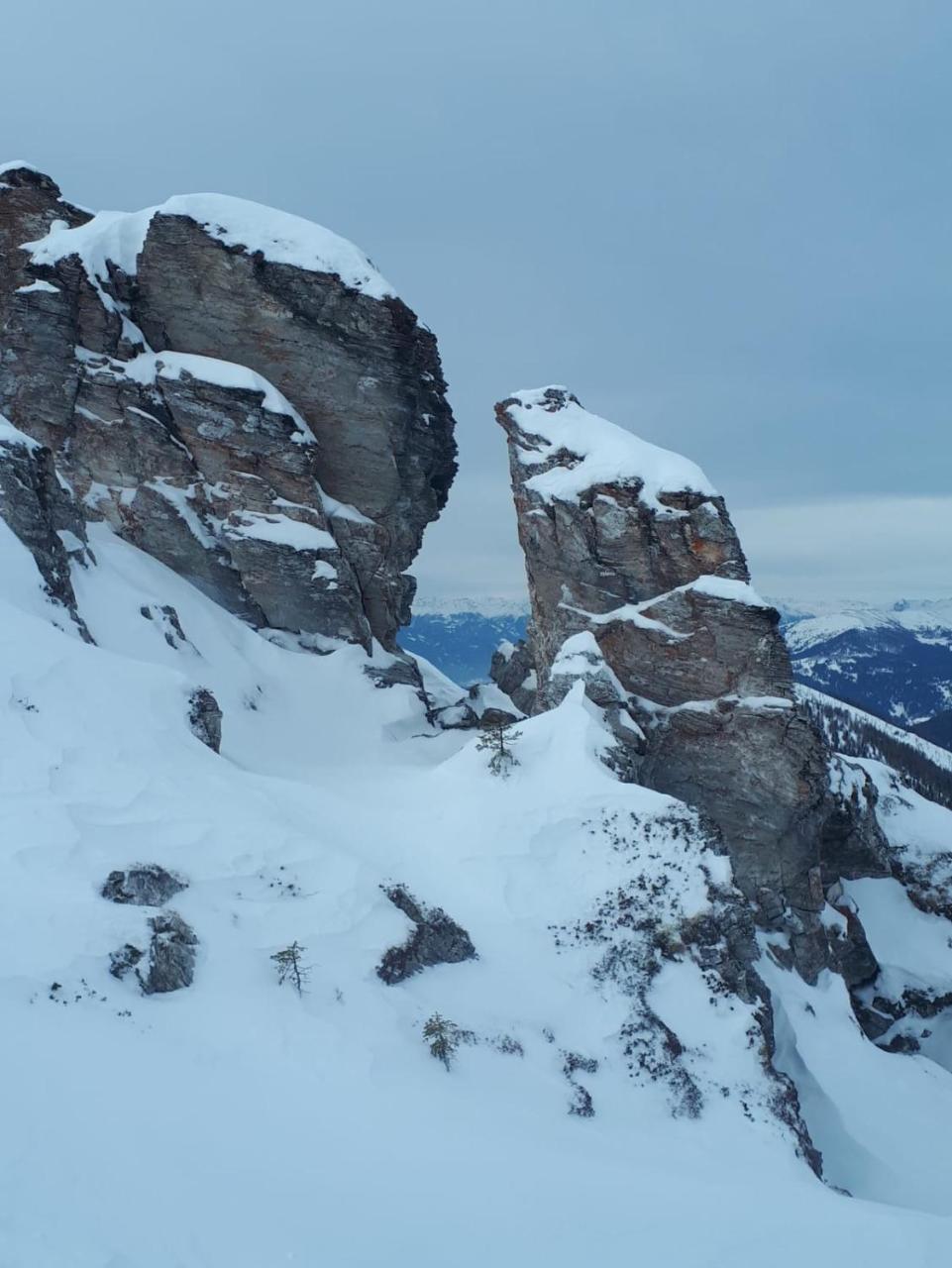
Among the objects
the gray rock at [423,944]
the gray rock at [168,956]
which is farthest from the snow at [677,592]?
the gray rock at [168,956]

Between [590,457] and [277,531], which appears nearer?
[590,457]

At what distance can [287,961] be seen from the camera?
54.3ft

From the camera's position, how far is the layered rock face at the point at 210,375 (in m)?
43.7

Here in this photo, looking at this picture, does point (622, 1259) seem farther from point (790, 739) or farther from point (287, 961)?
point (790, 739)

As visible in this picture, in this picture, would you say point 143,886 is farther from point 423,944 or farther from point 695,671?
point 695,671

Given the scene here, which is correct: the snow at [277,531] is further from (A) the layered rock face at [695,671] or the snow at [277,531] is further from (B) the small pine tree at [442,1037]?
(B) the small pine tree at [442,1037]

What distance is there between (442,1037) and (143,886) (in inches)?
277

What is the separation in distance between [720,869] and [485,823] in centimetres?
720

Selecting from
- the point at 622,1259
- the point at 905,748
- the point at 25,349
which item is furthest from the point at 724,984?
the point at 905,748

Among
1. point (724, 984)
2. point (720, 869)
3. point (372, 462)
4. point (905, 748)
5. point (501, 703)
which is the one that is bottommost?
point (905, 748)

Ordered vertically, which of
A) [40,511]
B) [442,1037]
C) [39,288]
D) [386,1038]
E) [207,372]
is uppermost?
[39,288]

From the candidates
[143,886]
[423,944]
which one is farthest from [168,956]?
[423,944]

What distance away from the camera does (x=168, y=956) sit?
15367 mm

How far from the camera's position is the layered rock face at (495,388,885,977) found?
36.6 metres
